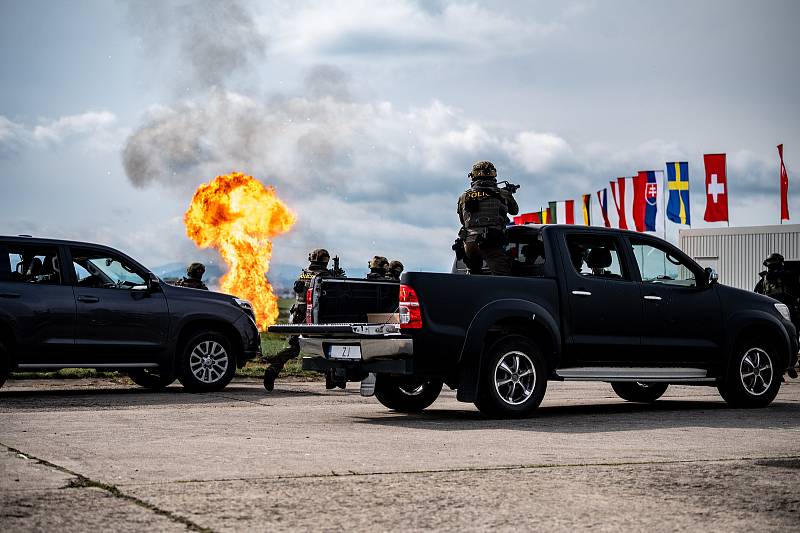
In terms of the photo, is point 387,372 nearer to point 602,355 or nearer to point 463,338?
point 463,338

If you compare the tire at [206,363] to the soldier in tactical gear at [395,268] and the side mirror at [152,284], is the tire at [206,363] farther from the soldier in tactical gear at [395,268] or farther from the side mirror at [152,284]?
the soldier in tactical gear at [395,268]

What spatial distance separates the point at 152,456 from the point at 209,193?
21.3m

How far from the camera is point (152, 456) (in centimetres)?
796

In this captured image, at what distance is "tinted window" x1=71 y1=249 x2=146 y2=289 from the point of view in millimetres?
14094

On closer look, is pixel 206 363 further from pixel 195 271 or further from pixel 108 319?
pixel 195 271

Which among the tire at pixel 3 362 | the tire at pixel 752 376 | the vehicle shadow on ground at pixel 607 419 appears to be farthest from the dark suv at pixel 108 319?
the tire at pixel 752 376

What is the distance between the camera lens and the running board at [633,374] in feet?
37.0

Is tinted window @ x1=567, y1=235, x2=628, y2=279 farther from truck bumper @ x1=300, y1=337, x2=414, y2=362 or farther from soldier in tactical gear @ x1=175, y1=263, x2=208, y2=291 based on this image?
soldier in tactical gear @ x1=175, y1=263, x2=208, y2=291

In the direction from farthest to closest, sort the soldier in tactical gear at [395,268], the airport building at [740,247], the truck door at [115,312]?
the airport building at [740,247], the soldier in tactical gear at [395,268], the truck door at [115,312]

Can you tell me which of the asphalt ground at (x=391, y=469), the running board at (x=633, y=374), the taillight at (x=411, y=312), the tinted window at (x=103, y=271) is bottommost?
the asphalt ground at (x=391, y=469)

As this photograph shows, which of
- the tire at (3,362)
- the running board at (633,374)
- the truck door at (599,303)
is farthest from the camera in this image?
the tire at (3,362)

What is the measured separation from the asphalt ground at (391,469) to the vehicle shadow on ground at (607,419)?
0.03 m

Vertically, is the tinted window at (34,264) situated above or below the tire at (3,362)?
above

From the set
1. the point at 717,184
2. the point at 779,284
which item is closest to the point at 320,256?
the point at 779,284
